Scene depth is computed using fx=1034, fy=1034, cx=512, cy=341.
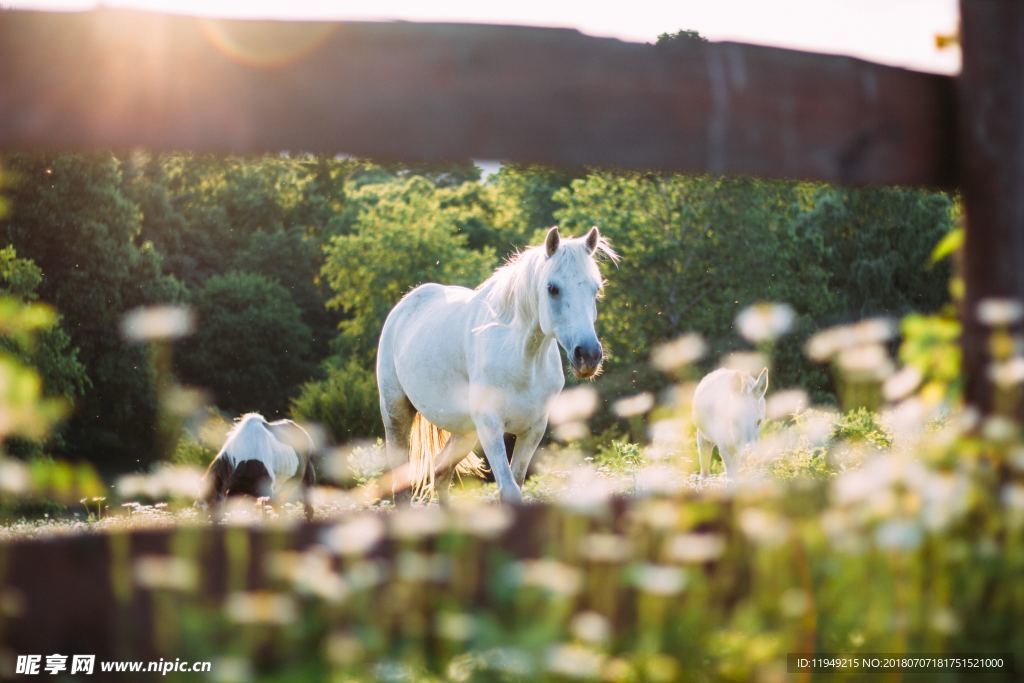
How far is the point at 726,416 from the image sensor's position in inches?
438

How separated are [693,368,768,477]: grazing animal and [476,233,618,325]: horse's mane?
450cm

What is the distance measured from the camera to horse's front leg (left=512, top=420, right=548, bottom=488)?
24.7 ft

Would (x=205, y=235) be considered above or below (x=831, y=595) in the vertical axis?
above

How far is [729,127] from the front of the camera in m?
2.33

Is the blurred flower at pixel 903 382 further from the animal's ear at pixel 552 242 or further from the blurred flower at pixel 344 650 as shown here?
the animal's ear at pixel 552 242

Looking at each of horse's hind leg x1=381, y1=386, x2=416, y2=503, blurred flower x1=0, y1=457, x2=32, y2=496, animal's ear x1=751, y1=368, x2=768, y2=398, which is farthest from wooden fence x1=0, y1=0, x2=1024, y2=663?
animal's ear x1=751, y1=368, x2=768, y2=398

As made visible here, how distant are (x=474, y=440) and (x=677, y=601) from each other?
6635mm

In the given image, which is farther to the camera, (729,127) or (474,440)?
(474,440)

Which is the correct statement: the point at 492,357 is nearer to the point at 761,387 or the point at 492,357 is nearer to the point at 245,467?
the point at 245,467

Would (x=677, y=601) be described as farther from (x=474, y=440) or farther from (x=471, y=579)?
(x=474, y=440)

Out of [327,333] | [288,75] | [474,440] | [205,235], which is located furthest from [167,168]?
[288,75]

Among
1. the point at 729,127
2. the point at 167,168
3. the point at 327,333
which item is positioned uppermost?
the point at 167,168

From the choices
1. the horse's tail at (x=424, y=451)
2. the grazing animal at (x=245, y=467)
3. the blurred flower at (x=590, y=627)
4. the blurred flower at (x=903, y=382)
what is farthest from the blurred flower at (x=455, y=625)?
the grazing animal at (x=245, y=467)

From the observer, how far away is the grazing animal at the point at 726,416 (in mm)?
11523
